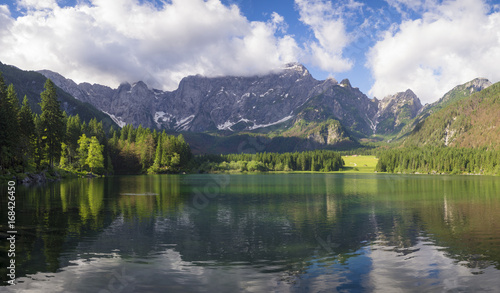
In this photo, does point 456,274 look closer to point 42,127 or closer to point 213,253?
point 213,253

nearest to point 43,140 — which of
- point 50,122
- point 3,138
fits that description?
point 50,122

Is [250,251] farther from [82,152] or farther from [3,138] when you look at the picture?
[82,152]

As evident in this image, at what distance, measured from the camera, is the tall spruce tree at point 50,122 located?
115250 millimetres

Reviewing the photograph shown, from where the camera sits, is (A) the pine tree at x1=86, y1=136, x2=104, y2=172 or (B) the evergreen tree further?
(A) the pine tree at x1=86, y1=136, x2=104, y2=172

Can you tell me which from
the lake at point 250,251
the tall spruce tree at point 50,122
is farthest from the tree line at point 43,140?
the lake at point 250,251

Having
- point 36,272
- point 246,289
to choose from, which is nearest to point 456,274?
point 246,289

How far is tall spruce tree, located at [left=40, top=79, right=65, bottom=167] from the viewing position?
378ft

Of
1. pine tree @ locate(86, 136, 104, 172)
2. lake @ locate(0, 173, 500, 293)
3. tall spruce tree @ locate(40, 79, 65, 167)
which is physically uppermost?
tall spruce tree @ locate(40, 79, 65, 167)

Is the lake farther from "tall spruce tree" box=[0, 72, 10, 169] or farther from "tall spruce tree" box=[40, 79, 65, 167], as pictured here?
"tall spruce tree" box=[40, 79, 65, 167]

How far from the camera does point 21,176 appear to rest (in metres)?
93.8

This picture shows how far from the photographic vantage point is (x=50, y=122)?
11694 centimetres

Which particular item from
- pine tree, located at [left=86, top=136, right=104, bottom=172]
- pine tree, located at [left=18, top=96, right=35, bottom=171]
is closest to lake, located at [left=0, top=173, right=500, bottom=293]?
pine tree, located at [left=18, top=96, right=35, bottom=171]

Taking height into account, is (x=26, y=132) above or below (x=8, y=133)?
above

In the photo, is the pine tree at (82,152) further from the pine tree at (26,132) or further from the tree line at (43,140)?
the pine tree at (26,132)
